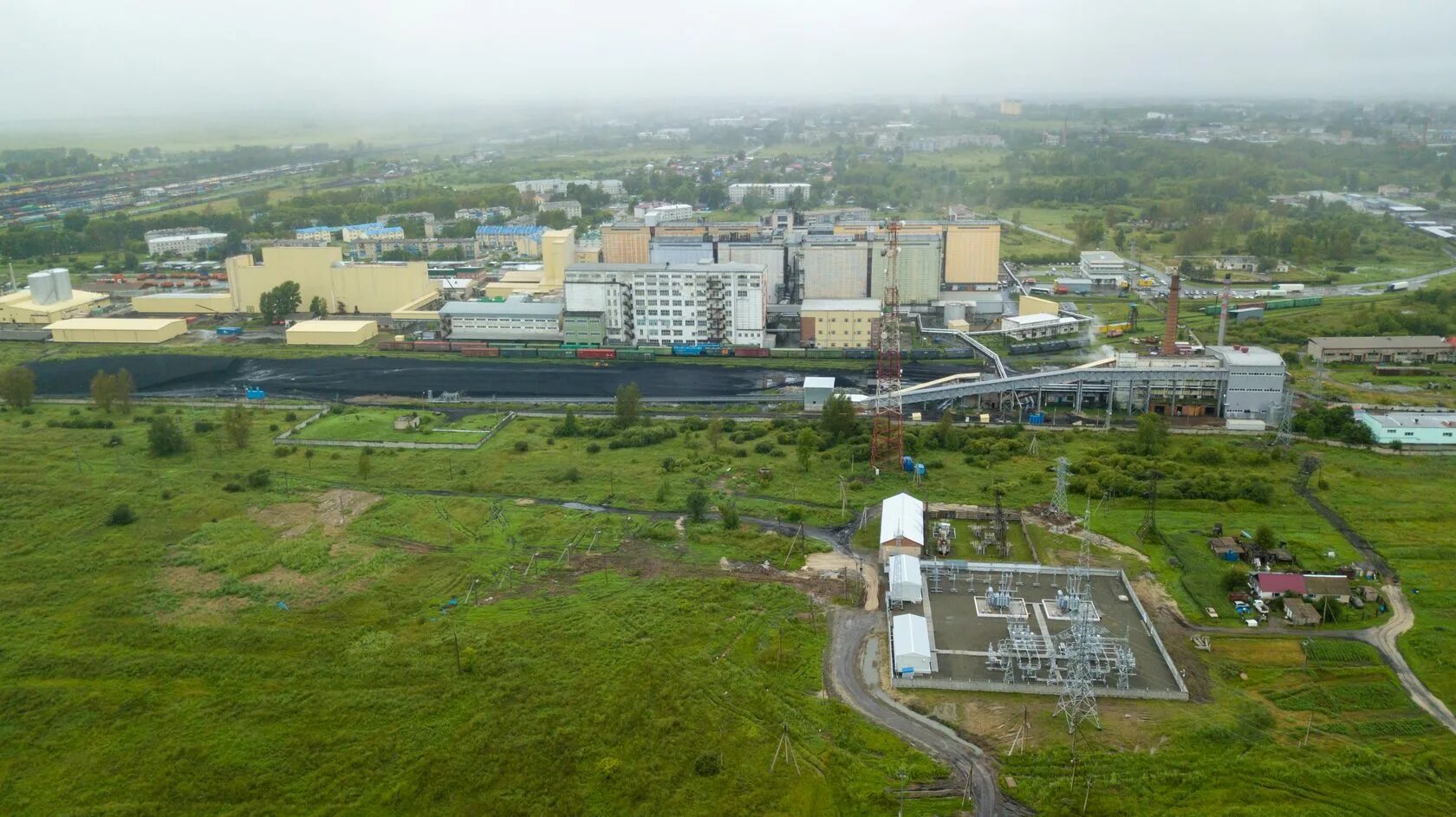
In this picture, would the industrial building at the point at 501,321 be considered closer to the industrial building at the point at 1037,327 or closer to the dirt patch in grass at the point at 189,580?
the industrial building at the point at 1037,327

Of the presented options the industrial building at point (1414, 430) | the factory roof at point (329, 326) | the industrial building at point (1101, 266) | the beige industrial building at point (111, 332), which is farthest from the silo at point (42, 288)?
the industrial building at point (1414, 430)

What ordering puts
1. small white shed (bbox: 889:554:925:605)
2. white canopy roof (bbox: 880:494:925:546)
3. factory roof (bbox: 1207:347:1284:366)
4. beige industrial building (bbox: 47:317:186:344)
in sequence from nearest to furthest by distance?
small white shed (bbox: 889:554:925:605), white canopy roof (bbox: 880:494:925:546), factory roof (bbox: 1207:347:1284:366), beige industrial building (bbox: 47:317:186:344)

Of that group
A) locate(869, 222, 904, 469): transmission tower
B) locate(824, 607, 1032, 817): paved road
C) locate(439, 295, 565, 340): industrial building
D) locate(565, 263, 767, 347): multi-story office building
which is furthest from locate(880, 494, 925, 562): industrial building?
locate(439, 295, 565, 340): industrial building

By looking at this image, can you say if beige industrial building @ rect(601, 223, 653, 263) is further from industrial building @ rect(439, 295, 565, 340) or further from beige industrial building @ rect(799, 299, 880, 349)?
beige industrial building @ rect(799, 299, 880, 349)

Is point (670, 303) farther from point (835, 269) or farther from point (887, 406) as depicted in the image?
point (887, 406)

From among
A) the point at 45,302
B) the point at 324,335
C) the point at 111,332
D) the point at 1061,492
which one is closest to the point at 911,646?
the point at 1061,492

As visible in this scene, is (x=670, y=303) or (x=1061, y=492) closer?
(x=1061, y=492)
